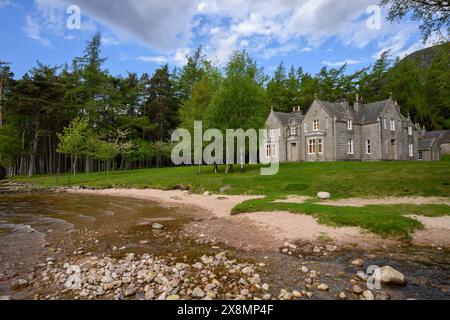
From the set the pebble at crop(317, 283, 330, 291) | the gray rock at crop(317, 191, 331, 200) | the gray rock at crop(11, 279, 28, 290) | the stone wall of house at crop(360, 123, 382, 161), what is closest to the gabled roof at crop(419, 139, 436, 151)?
the stone wall of house at crop(360, 123, 382, 161)

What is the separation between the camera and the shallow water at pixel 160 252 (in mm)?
6387

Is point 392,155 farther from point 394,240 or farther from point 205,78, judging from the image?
point 394,240

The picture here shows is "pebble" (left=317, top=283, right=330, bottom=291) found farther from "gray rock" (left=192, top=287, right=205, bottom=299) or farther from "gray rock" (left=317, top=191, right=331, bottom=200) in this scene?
"gray rock" (left=317, top=191, right=331, bottom=200)

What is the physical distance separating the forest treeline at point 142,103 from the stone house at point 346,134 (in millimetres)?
7890

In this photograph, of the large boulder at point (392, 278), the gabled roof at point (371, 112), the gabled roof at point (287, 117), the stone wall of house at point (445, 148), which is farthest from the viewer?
the stone wall of house at point (445, 148)

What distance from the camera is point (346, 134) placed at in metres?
42.7

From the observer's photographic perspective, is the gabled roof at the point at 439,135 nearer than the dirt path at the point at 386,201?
No

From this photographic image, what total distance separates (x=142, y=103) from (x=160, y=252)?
61.5m

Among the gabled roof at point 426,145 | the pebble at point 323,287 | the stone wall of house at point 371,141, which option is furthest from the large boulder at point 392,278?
the gabled roof at point 426,145

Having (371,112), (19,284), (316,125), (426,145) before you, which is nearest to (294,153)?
(316,125)

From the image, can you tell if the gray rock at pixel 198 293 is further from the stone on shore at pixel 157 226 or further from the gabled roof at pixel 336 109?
the gabled roof at pixel 336 109

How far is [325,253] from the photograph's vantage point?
8.56 m

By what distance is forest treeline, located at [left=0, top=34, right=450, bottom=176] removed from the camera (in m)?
34.0

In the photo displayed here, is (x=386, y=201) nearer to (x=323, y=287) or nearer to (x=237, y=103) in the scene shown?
(x=323, y=287)
